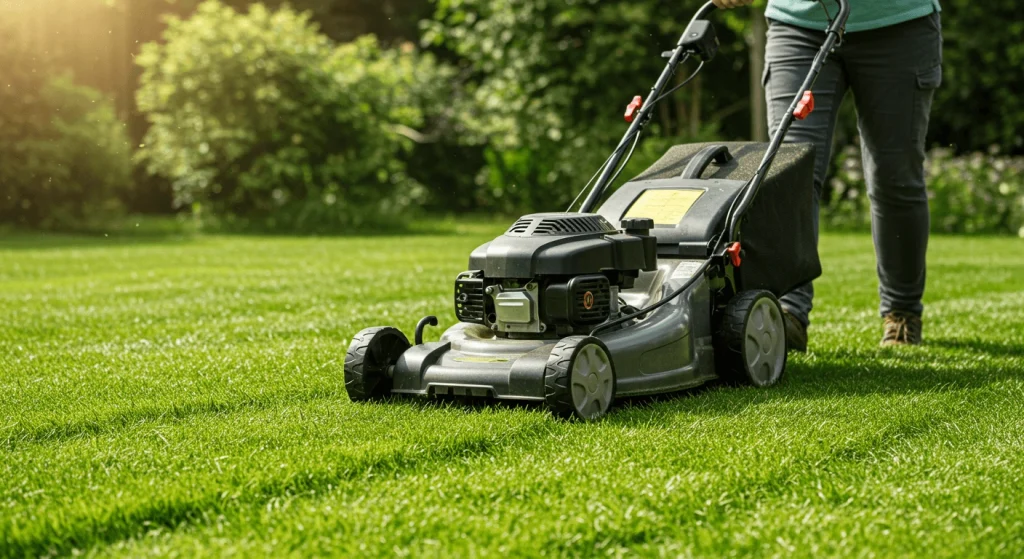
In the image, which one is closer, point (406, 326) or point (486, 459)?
point (486, 459)

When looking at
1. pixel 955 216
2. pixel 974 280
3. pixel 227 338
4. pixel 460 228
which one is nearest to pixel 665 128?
pixel 460 228

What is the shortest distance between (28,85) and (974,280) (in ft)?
36.2

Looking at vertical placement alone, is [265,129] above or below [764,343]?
above

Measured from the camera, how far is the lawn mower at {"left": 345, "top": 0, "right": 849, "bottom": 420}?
3.06 meters

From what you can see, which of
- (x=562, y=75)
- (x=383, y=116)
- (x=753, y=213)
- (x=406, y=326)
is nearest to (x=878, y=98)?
(x=753, y=213)

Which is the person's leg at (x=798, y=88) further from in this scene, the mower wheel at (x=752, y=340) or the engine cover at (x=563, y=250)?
the engine cover at (x=563, y=250)

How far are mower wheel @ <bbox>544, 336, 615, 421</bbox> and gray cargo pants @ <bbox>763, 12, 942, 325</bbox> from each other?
1370 mm

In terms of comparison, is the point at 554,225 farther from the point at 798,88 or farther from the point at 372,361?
the point at 798,88

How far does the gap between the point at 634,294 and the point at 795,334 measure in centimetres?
89

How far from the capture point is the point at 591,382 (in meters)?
2.99

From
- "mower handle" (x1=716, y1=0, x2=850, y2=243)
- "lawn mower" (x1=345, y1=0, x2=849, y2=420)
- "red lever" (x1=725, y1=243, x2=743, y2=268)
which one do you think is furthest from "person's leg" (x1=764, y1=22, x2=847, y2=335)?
"red lever" (x1=725, y1=243, x2=743, y2=268)

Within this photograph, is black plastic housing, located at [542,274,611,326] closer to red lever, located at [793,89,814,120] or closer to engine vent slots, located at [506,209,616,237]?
engine vent slots, located at [506,209,616,237]

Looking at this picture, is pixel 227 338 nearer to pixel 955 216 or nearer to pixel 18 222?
pixel 955 216

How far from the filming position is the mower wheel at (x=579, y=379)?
9.43 feet
